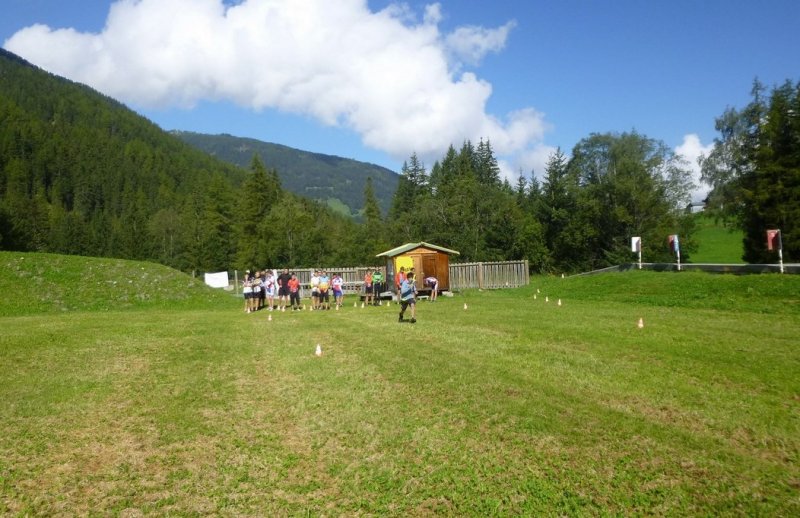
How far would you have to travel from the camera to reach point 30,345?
1520 centimetres

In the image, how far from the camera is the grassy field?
20.1 ft

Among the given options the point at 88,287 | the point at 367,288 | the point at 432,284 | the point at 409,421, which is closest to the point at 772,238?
the point at 432,284

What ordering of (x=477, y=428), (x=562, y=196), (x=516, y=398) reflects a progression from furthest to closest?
(x=562, y=196) < (x=516, y=398) < (x=477, y=428)

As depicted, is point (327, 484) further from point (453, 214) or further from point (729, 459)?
point (453, 214)

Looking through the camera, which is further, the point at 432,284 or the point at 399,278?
the point at 432,284

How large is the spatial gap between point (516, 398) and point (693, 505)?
12.3 feet

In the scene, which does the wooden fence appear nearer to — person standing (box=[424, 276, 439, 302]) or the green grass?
person standing (box=[424, 276, 439, 302])

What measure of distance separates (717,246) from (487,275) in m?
40.6

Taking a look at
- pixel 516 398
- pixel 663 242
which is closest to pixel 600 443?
pixel 516 398

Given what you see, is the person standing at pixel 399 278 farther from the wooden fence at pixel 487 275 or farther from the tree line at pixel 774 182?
the tree line at pixel 774 182

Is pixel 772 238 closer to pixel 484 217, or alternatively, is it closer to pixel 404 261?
pixel 404 261

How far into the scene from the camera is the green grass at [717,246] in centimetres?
5705

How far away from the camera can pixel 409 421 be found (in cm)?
848

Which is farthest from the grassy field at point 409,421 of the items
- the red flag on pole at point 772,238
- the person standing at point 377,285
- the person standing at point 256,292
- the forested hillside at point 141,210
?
the forested hillside at point 141,210
